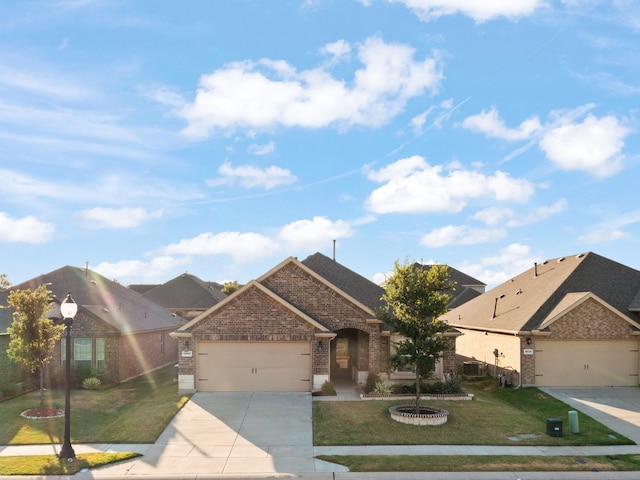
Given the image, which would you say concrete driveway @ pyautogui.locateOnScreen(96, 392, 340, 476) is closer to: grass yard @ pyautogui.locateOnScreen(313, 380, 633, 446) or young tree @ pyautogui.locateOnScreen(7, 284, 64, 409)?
grass yard @ pyautogui.locateOnScreen(313, 380, 633, 446)

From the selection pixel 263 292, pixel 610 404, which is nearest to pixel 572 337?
pixel 610 404

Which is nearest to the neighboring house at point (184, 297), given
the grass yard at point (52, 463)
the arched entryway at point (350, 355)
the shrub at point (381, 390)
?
the arched entryway at point (350, 355)

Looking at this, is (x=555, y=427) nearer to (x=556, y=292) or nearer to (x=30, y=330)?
(x=556, y=292)

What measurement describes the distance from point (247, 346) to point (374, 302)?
24.7ft

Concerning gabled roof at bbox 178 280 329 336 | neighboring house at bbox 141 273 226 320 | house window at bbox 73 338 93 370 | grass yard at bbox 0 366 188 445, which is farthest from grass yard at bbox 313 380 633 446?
neighboring house at bbox 141 273 226 320

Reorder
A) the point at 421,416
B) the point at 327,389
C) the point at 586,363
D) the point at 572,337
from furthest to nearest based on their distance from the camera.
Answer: the point at 586,363 < the point at 572,337 < the point at 327,389 < the point at 421,416

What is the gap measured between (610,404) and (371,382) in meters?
9.47

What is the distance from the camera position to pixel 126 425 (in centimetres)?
1728

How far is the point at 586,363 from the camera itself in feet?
81.7

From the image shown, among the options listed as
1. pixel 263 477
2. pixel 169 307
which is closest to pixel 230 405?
pixel 263 477

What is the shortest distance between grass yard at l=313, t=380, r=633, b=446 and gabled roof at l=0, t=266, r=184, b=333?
1265cm

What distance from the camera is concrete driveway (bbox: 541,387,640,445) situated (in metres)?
18.0

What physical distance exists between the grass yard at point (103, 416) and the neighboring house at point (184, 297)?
905 inches

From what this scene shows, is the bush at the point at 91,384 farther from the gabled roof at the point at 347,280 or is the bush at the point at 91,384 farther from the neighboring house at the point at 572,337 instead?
the neighboring house at the point at 572,337
